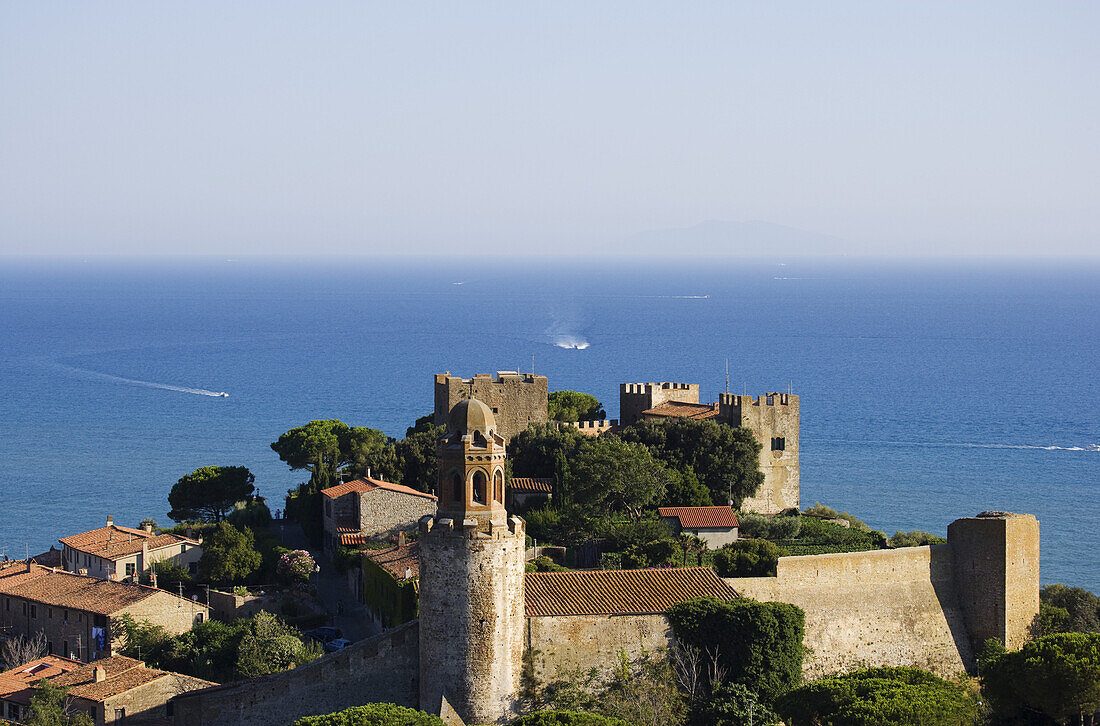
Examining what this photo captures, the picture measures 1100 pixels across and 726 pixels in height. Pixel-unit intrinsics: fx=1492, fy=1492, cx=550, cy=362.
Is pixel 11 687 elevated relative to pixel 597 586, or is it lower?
lower

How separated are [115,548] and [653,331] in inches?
4646

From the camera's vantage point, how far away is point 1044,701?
2741cm

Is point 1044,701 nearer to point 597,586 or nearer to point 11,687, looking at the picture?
point 597,586

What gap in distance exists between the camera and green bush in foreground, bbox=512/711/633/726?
24750 mm

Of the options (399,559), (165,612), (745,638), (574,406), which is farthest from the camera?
(574,406)

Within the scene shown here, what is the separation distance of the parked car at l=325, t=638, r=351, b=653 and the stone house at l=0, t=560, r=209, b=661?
372 centimetres

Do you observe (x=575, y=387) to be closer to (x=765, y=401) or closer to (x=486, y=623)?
(x=765, y=401)

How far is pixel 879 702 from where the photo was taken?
84.3 ft

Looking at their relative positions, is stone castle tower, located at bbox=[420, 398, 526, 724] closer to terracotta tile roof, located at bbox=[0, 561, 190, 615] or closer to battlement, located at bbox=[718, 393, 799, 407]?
terracotta tile roof, located at bbox=[0, 561, 190, 615]

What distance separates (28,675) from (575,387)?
232 ft

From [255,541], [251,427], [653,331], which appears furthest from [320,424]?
[653,331]

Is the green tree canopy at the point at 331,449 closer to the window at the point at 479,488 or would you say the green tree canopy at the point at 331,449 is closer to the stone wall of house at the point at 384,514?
the stone wall of house at the point at 384,514

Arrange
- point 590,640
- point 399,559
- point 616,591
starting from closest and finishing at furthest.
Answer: point 590,640 → point 616,591 → point 399,559

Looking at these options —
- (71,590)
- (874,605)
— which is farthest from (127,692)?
(874,605)
